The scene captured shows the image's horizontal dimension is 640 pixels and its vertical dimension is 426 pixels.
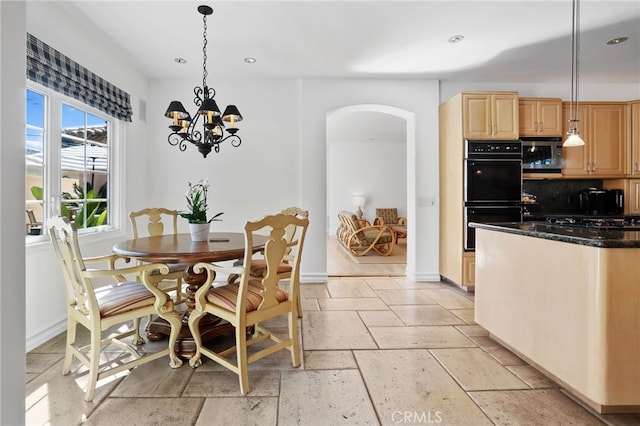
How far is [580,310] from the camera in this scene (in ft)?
5.25

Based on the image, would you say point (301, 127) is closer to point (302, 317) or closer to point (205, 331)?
point (302, 317)

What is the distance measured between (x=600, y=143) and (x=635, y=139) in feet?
1.25

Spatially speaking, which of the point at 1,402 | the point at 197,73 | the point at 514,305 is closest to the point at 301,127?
the point at 197,73

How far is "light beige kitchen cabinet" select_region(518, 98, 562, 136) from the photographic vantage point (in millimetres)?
3721

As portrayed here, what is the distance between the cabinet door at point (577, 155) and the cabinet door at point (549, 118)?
183 mm

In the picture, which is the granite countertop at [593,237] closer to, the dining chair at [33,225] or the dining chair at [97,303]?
the dining chair at [97,303]

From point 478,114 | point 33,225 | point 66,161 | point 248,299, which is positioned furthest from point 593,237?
point 66,161

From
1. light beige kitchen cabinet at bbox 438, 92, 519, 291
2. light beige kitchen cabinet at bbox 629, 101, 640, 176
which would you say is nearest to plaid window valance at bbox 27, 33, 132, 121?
light beige kitchen cabinet at bbox 438, 92, 519, 291

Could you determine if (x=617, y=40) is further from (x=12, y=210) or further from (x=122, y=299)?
(x=122, y=299)

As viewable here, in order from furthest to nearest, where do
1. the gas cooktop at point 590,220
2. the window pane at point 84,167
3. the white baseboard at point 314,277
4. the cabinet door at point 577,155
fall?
the white baseboard at point 314,277 < the cabinet door at point 577,155 < the gas cooktop at point 590,220 < the window pane at point 84,167

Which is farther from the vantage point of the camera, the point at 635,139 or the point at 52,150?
the point at 635,139

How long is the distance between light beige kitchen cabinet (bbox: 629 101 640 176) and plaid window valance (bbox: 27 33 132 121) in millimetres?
6015

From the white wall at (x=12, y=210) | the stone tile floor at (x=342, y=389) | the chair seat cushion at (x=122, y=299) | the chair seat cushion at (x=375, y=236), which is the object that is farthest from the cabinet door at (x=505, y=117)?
the white wall at (x=12, y=210)

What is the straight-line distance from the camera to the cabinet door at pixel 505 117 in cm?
360
